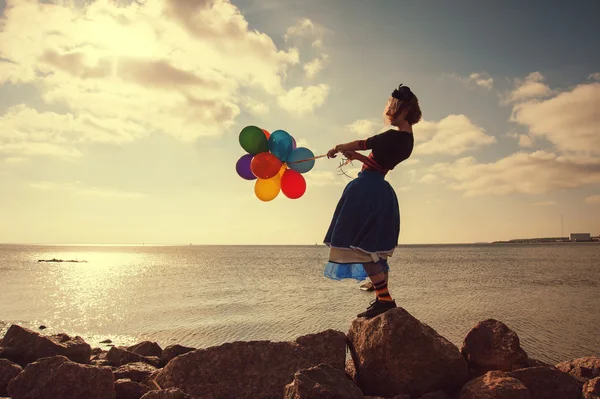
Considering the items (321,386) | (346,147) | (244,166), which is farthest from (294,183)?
(321,386)

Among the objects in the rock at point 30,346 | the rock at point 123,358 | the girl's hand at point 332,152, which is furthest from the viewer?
the rock at point 123,358

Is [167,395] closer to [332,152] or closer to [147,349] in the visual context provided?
[332,152]

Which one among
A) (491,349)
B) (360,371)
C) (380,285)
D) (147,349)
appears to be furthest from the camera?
(147,349)

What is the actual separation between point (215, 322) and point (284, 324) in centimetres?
260

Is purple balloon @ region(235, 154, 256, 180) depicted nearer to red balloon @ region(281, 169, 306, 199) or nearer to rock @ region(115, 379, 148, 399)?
red balloon @ region(281, 169, 306, 199)

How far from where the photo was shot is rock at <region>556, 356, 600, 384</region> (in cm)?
541

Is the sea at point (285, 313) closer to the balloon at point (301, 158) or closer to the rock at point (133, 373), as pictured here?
the rock at point (133, 373)

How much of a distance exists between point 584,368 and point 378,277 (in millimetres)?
2860

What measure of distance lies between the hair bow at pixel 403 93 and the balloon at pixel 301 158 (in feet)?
4.79

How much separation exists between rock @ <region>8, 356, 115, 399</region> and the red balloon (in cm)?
323

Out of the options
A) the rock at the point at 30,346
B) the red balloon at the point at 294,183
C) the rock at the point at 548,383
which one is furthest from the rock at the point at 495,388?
the rock at the point at 30,346

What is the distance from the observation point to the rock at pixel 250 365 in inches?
201

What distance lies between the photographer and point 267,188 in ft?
21.2

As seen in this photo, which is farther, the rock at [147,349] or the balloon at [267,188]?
the rock at [147,349]
